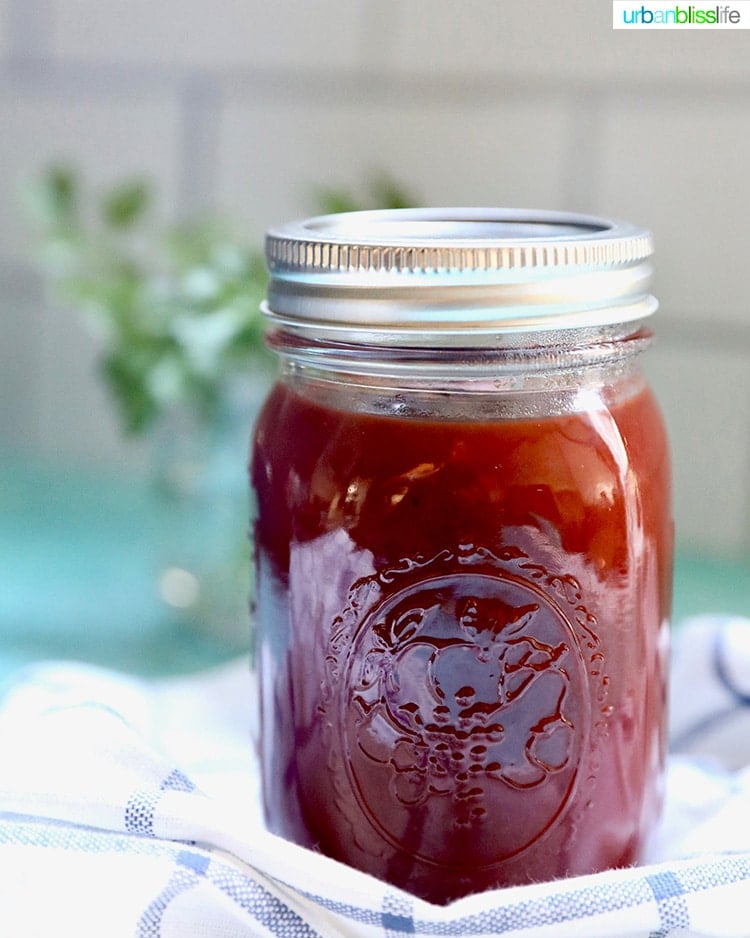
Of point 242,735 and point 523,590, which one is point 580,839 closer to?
point 523,590

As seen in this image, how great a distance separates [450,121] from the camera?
3.74ft

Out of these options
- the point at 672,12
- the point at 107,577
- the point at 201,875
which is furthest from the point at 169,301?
the point at 201,875

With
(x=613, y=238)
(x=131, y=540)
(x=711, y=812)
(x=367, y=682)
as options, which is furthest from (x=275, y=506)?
(x=131, y=540)

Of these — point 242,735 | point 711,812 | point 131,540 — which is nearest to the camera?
point 711,812

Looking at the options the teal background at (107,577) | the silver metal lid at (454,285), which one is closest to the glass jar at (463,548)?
the silver metal lid at (454,285)

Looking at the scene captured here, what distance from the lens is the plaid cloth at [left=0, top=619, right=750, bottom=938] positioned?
48 cm

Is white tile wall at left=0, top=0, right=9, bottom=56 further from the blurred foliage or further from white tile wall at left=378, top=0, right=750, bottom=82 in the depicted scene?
white tile wall at left=378, top=0, right=750, bottom=82

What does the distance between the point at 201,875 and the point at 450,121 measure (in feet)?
2.77

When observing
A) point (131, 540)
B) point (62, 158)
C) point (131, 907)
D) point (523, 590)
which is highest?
point (62, 158)

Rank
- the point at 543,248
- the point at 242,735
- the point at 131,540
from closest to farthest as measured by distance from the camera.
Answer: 1. the point at 543,248
2. the point at 242,735
3. the point at 131,540

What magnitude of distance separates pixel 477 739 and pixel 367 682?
0.06 metres

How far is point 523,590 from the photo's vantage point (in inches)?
19.4

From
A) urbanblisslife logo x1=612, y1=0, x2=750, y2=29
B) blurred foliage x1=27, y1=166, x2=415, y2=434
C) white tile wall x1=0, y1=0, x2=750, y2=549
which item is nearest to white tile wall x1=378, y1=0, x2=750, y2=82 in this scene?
white tile wall x1=0, y1=0, x2=750, y2=549

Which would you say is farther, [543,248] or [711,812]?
[711,812]
